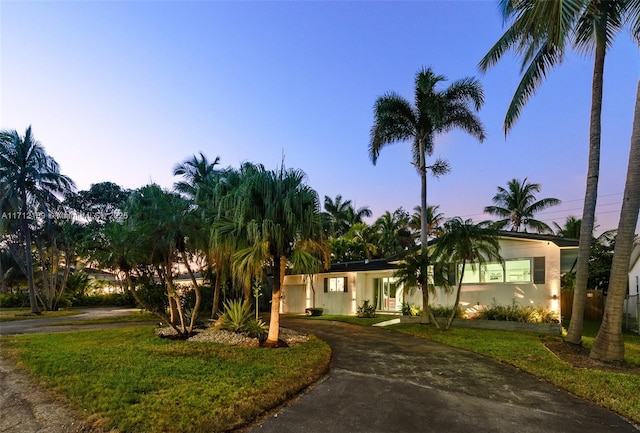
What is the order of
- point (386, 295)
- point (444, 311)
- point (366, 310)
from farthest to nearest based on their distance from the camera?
point (386, 295) < point (366, 310) < point (444, 311)

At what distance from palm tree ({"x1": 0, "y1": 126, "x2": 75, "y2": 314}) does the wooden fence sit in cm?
3252

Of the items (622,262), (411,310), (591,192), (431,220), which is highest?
Answer: (431,220)

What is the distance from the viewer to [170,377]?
19.7 ft

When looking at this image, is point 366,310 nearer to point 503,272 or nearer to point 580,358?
point 503,272

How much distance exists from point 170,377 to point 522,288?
13845 millimetres

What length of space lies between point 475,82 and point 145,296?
69.8 feet

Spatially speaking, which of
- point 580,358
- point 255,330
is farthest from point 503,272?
point 255,330

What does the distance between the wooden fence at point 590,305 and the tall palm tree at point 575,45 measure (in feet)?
43.1

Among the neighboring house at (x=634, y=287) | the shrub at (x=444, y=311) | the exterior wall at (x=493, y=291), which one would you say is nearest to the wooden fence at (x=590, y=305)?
the neighboring house at (x=634, y=287)

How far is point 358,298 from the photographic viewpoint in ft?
68.4

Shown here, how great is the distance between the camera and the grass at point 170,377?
14.3 ft

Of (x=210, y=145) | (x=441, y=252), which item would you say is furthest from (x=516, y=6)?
(x=210, y=145)

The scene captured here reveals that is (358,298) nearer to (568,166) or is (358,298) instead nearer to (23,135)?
(568,166)

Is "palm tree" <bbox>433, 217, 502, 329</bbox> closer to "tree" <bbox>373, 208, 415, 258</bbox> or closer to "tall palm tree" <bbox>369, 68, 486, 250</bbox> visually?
"tall palm tree" <bbox>369, 68, 486, 250</bbox>
